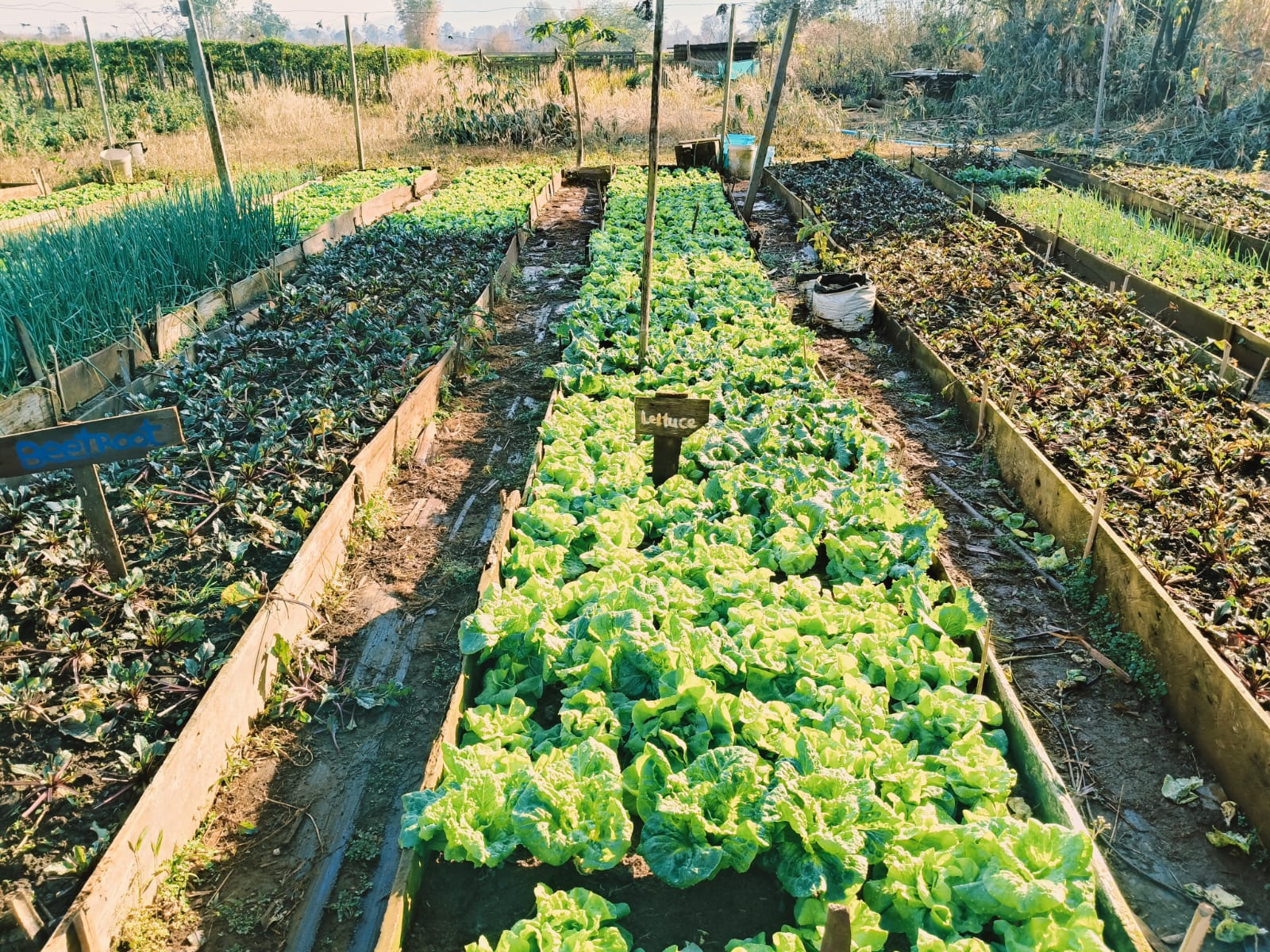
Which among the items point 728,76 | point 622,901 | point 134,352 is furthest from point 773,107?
point 622,901

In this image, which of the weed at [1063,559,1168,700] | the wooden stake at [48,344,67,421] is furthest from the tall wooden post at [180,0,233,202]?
the weed at [1063,559,1168,700]

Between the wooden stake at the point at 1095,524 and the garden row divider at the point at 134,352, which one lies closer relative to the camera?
the wooden stake at the point at 1095,524

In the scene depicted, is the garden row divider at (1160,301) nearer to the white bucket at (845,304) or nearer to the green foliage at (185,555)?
the white bucket at (845,304)

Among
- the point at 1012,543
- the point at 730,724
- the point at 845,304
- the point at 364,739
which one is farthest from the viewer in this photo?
the point at 845,304

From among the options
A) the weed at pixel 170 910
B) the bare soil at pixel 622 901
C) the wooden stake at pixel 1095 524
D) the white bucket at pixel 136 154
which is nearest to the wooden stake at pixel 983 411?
the wooden stake at pixel 1095 524

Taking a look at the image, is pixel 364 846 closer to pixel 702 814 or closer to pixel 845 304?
pixel 702 814

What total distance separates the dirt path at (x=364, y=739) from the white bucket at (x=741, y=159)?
1021 cm

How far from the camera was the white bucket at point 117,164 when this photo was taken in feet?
47.6

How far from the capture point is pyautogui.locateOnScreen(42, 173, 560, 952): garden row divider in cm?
219

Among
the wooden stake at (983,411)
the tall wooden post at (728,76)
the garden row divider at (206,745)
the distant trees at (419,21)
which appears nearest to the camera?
the garden row divider at (206,745)

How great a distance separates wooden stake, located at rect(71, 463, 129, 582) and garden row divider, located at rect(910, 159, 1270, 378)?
661cm

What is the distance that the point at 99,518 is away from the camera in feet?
10.9

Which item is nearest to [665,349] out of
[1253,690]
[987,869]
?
[1253,690]

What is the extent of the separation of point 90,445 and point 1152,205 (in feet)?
38.1
